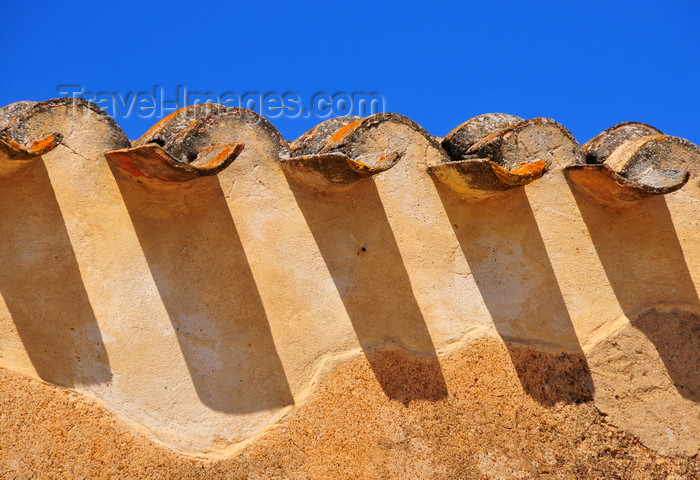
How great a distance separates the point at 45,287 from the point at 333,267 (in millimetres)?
1281

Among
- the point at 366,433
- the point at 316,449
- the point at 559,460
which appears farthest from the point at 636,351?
the point at 316,449

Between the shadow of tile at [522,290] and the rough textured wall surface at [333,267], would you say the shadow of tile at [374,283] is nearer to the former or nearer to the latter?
the rough textured wall surface at [333,267]

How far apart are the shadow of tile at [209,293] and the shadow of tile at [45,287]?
1.05 feet

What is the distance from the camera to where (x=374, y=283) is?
370 cm

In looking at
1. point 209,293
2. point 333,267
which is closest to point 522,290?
point 333,267

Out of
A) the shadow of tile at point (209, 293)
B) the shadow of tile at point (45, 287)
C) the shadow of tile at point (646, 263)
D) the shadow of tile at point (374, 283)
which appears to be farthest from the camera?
the shadow of tile at point (646, 263)

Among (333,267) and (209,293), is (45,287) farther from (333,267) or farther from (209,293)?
(333,267)

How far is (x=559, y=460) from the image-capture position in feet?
11.8

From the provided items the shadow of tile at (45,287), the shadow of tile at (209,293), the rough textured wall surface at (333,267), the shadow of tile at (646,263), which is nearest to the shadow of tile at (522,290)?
the rough textured wall surface at (333,267)

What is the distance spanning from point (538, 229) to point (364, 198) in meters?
0.91

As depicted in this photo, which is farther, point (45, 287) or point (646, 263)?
point (646, 263)

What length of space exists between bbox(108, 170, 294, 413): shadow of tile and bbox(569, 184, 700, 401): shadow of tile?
1764 mm

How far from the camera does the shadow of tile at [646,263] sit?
12.8 ft

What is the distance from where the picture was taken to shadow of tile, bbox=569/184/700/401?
389 centimetres
